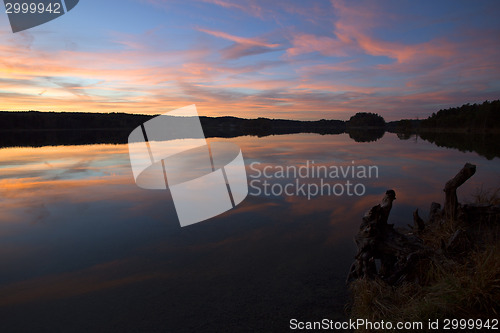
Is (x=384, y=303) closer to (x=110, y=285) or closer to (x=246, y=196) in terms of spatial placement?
(x=110, y=285)

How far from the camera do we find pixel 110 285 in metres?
6.12

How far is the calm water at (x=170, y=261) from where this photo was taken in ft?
17.0

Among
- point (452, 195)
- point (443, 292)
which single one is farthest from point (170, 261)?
point (452, 195)

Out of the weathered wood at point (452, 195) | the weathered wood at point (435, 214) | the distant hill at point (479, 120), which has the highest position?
the distant hill at point (479, 120)

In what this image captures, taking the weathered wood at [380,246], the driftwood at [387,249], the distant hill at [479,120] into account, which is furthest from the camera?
the distant hill at [479,120]

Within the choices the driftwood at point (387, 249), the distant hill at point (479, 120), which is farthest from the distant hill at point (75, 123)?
the driftwood at point (387, 249)

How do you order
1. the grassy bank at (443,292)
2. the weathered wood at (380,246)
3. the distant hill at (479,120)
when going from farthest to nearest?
the distant hill at (479,120) → the weathered wood at (380,246) → the grassy bank at (443,292)

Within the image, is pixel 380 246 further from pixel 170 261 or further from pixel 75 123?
pixel 75 123

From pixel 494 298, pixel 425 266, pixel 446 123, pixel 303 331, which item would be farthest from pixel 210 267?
pixel 446 123

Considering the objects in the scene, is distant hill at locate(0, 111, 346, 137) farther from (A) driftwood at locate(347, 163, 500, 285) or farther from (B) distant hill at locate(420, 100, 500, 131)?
(A) driftwood at locate(347, 163, 500, 285)

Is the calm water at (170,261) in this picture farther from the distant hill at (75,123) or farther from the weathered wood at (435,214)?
the distant hill at (75,123)

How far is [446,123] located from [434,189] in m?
116

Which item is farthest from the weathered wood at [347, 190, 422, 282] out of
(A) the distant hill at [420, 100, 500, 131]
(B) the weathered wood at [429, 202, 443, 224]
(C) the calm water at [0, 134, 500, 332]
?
(A) the distant hill at [420, 100, 500, 131]

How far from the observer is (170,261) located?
7.15 m
